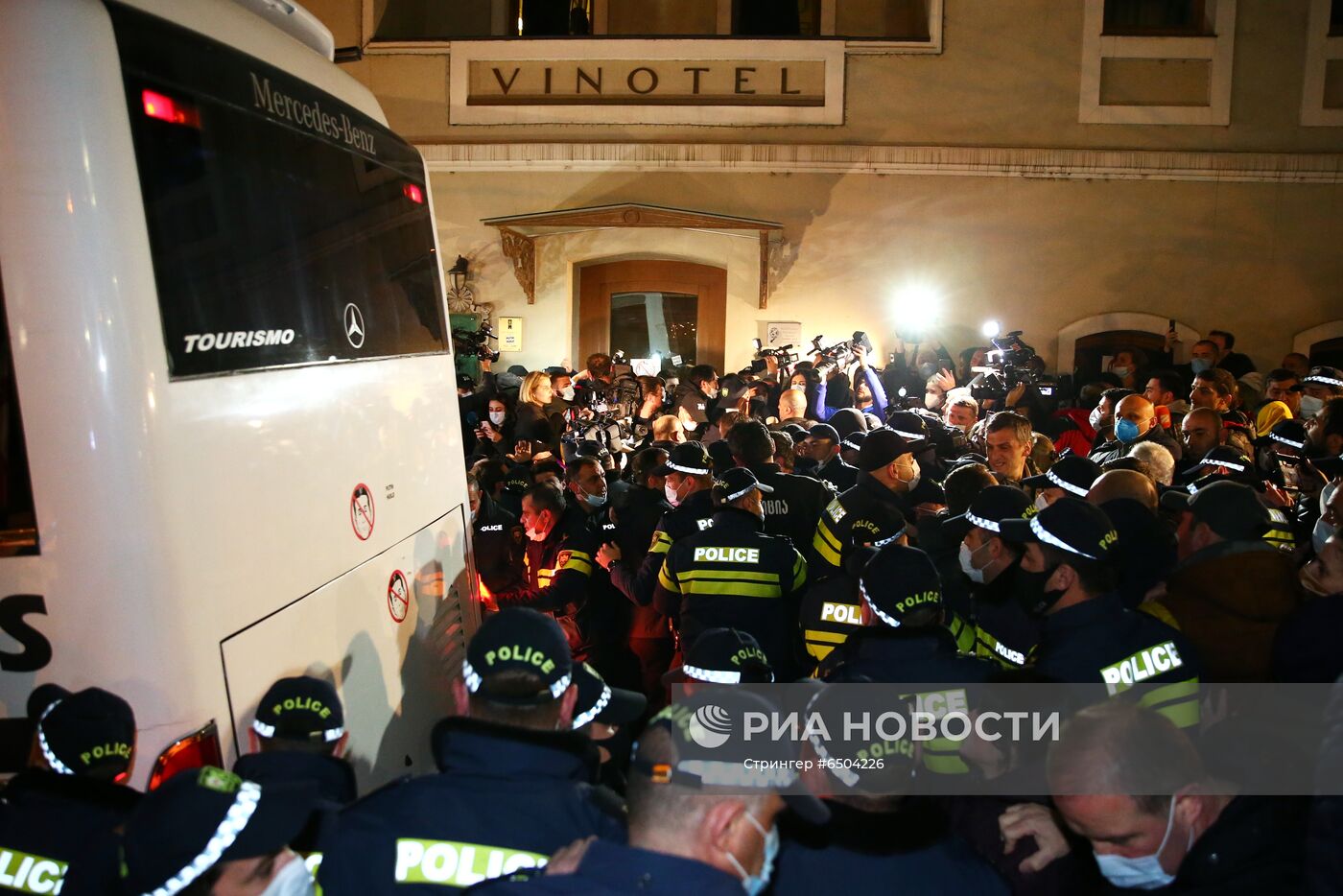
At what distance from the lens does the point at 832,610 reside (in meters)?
4.32

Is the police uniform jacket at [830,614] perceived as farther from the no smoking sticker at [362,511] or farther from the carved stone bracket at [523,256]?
the carved stone bracket at [523,256]

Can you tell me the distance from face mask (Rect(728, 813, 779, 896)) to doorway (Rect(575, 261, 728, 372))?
13437 mm

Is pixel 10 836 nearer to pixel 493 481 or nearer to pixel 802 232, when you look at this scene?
pixel 493 481

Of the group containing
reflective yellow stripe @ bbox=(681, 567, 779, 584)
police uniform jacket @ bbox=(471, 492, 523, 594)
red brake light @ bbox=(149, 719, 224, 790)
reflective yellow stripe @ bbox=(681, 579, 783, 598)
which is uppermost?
red brake light @ bbox=(149, 719, 224, 790)

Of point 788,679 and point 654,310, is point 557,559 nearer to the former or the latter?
point 788,679

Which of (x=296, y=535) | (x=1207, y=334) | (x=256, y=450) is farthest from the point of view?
(x=1207, y=334)

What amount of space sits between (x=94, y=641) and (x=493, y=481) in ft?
13.5

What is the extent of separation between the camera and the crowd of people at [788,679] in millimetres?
2094

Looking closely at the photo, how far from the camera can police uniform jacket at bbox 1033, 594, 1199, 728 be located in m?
3.31

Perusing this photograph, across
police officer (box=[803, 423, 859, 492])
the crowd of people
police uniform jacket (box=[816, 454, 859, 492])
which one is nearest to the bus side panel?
the crowd of people

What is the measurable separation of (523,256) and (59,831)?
1349cm

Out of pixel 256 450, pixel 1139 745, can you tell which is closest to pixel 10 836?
pixel 256 450

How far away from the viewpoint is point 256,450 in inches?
132

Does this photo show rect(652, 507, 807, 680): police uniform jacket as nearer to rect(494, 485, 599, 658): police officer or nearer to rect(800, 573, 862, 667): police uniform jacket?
rect(800, 573, 862, 667): police uniform jacket
